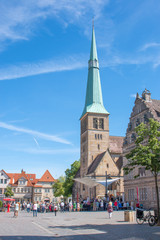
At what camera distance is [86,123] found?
71812mm

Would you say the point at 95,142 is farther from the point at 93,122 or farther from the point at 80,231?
the point at 80,231

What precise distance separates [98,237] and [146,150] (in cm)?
852

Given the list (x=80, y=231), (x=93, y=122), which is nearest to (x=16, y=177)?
(x=93, y=122)

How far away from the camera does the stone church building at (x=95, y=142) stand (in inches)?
2459

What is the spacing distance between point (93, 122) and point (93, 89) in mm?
9608

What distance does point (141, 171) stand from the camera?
3747 cm

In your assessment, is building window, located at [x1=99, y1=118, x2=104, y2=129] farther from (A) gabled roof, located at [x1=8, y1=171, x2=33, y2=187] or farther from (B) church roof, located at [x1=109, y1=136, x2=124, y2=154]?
(A) gabled roof, located at [x1=8, y1=171, x2=33, y2=187]

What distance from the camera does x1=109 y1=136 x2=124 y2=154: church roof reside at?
7254 centimetres

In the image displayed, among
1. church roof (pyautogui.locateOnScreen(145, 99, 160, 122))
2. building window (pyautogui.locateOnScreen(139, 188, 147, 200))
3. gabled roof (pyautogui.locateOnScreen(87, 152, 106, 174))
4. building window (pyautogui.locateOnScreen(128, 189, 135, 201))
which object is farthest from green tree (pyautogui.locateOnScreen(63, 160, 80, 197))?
church roof (pyautogui.locateOnScreen(145, 99, 160, 122))

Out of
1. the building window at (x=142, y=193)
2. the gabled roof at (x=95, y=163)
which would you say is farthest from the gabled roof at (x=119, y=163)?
the building window at (x=142, y=193)

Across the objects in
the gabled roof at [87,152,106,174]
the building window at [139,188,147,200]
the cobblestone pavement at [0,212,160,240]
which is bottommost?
the cobblestone pavement at [0,212,160,240]

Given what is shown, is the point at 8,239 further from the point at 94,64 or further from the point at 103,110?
the point at 94,64

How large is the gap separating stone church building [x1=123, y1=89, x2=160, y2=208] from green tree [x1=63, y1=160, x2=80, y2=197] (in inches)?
1580

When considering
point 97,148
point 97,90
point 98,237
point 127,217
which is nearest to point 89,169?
point 97,148
